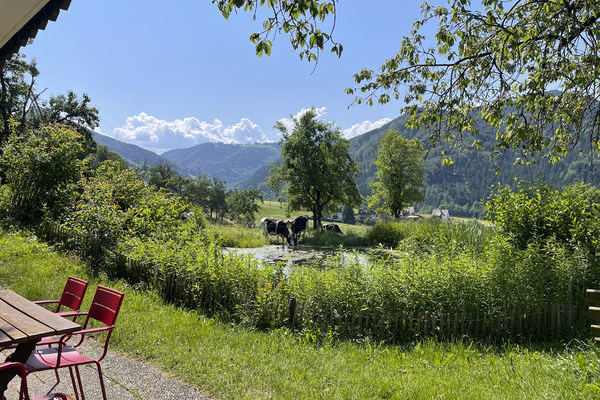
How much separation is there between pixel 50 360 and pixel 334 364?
2.68 m

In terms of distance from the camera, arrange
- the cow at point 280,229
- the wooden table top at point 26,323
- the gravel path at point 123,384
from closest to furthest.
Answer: the wooden table top at point 26,323 < the gravel path at point 123,384 < the cow at point 280,229

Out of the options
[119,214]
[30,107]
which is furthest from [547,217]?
[30,107]

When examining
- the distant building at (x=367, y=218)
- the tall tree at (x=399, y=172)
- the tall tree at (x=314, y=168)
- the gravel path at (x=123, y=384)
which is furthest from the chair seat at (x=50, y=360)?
the tall tree at (x=399, y=172)

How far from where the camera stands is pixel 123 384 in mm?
3441

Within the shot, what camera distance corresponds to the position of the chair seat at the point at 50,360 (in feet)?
8.22

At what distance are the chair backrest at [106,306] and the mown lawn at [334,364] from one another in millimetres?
1142

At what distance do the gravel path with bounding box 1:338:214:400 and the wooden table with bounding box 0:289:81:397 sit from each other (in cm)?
101

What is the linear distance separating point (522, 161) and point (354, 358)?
16.5ft

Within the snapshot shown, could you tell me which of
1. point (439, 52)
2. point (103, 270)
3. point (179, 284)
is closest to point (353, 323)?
point (179, 284)

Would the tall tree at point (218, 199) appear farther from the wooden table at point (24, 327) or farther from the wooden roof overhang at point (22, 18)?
the wooden table at point (24, 327)

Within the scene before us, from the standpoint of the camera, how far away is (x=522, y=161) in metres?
6.70

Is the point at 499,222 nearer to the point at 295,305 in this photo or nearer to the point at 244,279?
the point at 295,305

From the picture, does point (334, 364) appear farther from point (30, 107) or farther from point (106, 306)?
point (30, 107)

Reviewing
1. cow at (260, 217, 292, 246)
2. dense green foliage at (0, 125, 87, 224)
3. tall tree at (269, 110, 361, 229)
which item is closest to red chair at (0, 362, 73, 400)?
dense green foliage at (0, 125, 87, 224)
